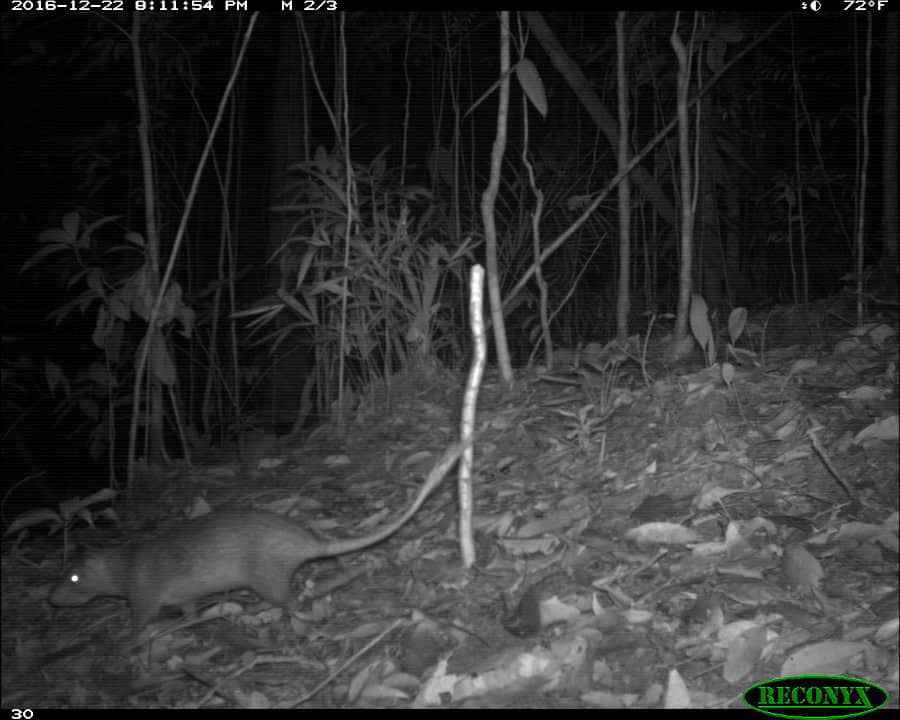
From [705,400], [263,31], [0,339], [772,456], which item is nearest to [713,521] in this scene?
[772,456]

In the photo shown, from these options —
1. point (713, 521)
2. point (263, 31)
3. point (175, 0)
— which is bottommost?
point (713, 521)

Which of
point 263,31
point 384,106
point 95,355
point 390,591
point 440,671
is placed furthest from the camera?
point 384,106

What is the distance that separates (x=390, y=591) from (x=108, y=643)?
0.90 metres

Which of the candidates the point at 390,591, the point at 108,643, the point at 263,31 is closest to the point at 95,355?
the point at 263,31

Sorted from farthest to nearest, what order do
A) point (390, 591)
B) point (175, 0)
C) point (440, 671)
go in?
1. point (175, 0)
2. point (390, 591)
3. point (440, 671)

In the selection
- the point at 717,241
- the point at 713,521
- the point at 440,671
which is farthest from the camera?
the point at 717,241

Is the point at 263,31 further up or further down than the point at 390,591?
further up

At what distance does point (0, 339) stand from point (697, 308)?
11.2 ft

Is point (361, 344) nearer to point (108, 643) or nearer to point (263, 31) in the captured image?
point (108, 643)

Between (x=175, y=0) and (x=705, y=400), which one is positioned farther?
(x=175, y=0)

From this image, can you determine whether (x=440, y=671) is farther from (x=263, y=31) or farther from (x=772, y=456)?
(x=263, y=31)

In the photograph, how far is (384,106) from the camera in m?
6.78

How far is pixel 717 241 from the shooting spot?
403cm

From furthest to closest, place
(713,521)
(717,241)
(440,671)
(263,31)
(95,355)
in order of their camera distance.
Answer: (95,355) → (263,31) → (717,241) → (713,521) → (440,671)
